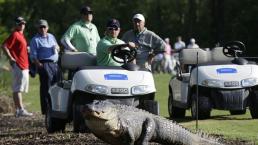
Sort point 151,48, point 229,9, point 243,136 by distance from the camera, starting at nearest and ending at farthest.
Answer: point 243,136 < point 151,48 < point 229,9

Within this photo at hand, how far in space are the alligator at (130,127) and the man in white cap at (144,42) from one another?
17.4 ft

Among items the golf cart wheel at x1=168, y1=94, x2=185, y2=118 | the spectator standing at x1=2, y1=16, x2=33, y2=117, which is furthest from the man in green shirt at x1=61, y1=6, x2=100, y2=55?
the spectator standing at x1=2, y1=16, x2=33, y2=117

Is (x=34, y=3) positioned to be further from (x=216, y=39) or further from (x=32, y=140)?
(x=32, y=140)

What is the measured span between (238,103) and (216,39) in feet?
155

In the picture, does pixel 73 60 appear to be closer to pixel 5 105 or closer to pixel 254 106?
pixel 254 106

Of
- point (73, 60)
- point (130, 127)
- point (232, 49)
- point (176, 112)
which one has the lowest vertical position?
point (176, 112)

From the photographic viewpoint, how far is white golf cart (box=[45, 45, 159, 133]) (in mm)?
12656

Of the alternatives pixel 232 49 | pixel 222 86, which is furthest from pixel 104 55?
pixel 232 49

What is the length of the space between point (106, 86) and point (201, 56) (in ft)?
14.4

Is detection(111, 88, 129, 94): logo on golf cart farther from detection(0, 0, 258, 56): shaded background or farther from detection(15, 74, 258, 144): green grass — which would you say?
detection(0, 0, 258, 56): shaded background

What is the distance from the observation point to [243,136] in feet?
40.0

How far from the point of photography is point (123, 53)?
13.4 m

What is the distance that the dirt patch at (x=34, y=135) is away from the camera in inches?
460

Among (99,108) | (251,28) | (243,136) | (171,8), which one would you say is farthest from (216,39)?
(99,108)
